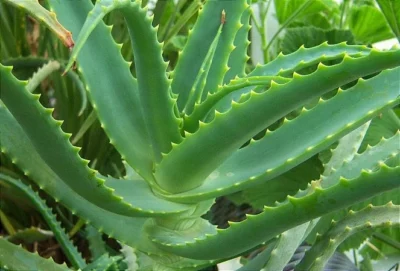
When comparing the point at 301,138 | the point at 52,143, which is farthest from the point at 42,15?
the point at 301,138

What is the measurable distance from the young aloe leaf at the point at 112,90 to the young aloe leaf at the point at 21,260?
10 centimetres

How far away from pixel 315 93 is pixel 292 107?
0.06 feet

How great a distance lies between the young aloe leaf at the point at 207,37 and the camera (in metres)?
0.39

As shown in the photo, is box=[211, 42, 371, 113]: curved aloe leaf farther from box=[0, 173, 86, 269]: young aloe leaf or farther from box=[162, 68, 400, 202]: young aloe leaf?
box=[0, 173, 86, 269]: young aloe leaf

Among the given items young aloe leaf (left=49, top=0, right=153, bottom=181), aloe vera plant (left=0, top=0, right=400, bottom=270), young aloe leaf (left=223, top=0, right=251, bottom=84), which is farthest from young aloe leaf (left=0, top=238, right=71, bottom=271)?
young aloe leaf (left=223, top=0, right=251, bottom=84)

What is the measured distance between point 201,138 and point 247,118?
4 centimetres

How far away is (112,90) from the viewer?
0.37 meters

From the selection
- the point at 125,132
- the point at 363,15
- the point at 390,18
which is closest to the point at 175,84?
the point at 125,132

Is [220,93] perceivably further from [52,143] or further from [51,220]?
[51,220]

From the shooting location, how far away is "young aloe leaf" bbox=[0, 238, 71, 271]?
377 millimetres

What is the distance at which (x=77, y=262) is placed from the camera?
0.46 metres

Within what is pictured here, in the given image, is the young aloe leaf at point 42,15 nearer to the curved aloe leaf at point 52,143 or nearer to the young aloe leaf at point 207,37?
the curved aloe leaf at point 52,143

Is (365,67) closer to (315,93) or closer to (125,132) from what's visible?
(315,93)

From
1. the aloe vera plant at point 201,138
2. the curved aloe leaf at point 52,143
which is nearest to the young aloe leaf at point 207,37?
the aloe vera plant at point 201,138
